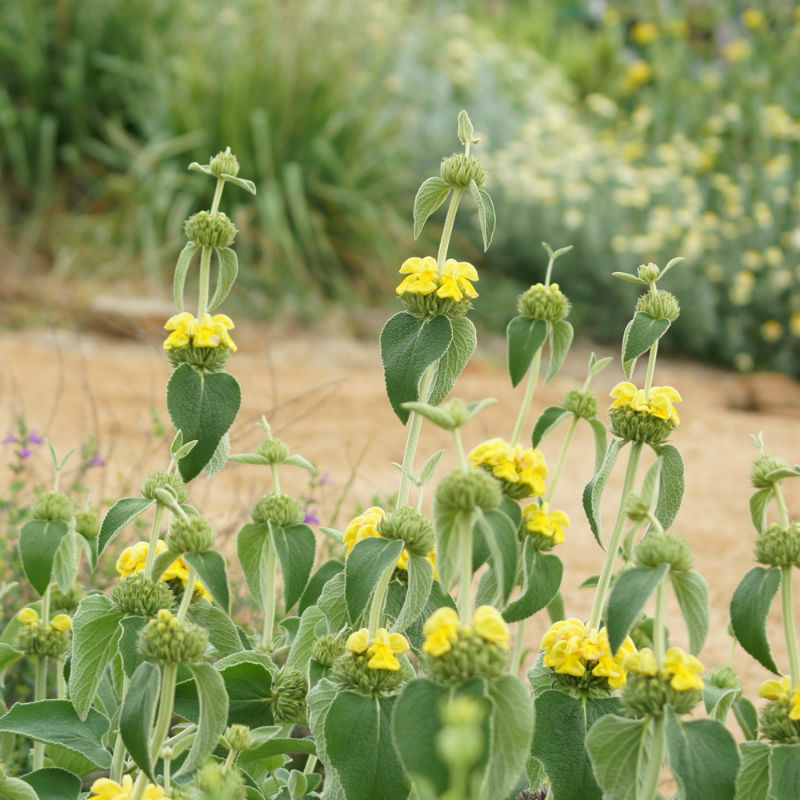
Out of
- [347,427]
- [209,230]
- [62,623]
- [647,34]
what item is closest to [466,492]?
[209,230]

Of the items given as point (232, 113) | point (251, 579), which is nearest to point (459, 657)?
point (251, 579)

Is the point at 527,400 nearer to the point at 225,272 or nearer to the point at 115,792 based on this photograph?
the point at 225,272

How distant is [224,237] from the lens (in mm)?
1161

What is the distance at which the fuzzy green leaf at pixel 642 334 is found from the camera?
1.11 metres

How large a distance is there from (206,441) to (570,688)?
432 mm

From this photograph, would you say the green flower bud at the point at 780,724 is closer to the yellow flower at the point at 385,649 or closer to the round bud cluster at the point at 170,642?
the yellow flower at the point at 385,649

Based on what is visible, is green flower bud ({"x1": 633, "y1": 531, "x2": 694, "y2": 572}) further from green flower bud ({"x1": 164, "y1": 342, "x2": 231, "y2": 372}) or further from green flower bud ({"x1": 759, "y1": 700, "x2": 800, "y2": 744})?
green flower bud ({"x1": 164, "y1": 342, "x2": 231, "y2": 372})

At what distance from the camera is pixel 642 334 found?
1127 mm

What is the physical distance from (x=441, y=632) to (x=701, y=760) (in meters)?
0.27

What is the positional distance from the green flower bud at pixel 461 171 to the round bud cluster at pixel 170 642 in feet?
1.63

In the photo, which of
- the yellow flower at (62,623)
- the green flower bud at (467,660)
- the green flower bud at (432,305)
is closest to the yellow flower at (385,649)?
the green flower bud at (467,660)

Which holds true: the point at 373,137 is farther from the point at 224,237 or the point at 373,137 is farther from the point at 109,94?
the point at 224,237

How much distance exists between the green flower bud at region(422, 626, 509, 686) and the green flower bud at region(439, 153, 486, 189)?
1.51 feet

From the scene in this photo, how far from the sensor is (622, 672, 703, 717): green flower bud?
0.94 meters
